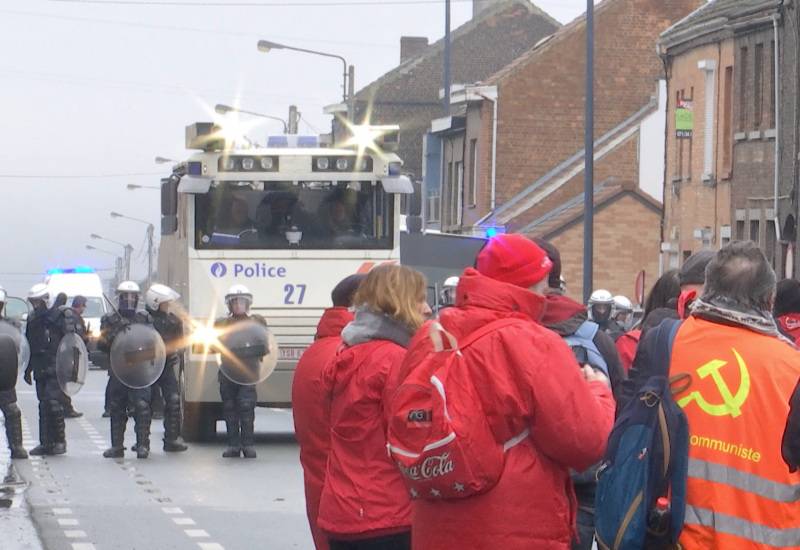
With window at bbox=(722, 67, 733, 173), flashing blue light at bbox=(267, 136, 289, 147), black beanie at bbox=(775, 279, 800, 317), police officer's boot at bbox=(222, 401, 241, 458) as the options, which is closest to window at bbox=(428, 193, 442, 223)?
window at bbox=(722, 67, 733, 173)

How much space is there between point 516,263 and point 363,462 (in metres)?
1.60

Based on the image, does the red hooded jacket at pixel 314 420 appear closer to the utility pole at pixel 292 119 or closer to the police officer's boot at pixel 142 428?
the police officer's boot at pixel 142 428

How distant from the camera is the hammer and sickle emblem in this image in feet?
16.5

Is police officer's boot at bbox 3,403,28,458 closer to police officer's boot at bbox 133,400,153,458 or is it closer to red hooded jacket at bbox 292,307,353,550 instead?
police officer's boot at bbox 133,400,153,458

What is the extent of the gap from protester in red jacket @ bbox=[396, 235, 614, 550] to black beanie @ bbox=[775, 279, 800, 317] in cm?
383

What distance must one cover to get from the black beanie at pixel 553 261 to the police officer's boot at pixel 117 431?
13031mm

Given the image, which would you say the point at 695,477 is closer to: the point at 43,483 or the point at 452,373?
the point at 452,373

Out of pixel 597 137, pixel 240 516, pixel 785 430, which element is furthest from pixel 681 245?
pixel 785 430

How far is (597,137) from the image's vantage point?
5081 cm

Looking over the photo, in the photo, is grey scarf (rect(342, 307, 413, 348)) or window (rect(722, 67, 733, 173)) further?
window (rect(722, 67, 733, 173))

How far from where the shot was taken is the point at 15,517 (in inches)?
503

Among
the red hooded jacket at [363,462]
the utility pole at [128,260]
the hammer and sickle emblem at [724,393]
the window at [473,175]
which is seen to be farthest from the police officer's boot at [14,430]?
the utility pole at [128,260]

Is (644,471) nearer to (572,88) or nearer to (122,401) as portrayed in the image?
(122,401)

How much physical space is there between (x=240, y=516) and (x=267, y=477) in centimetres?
306
